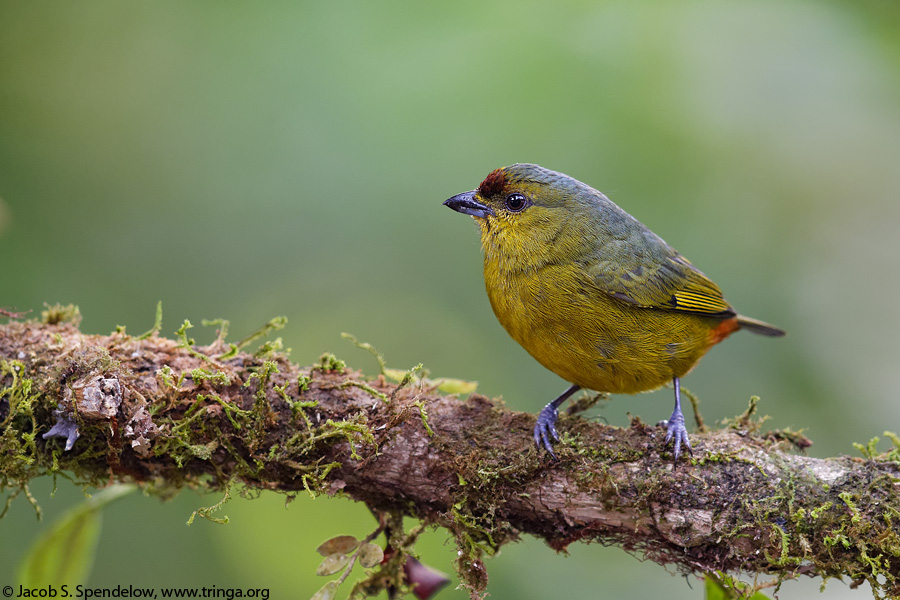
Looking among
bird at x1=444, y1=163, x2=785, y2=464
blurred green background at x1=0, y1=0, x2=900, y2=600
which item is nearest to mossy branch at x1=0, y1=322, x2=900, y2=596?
bird at x1=444, y1=163, x2=785, y2=464

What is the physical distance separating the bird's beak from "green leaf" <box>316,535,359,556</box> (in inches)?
69.0

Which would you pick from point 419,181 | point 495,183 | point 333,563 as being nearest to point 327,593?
point 333,563

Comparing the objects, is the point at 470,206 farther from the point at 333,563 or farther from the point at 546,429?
the point at 333,563

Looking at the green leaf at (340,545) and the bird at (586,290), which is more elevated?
the bird at (586,290)

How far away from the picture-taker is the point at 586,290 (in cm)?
329

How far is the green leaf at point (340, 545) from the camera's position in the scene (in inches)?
105

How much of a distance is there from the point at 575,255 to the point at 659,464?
115 centimetres

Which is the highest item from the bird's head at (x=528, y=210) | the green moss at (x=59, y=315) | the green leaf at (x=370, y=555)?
the bird's head at (x=528, y=210)

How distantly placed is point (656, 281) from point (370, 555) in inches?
72.2

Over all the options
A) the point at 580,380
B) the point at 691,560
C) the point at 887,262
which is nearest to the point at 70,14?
the point at 580,380

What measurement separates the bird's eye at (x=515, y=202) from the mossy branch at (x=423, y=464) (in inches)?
51.5

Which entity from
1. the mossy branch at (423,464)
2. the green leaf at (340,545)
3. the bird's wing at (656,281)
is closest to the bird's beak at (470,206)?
the bird's wing at (656,281)

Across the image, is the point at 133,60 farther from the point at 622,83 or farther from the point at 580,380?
the point at 580,380

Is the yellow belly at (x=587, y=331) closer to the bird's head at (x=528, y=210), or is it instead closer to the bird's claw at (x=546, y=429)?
the bird's head at (x=528, y=210)
